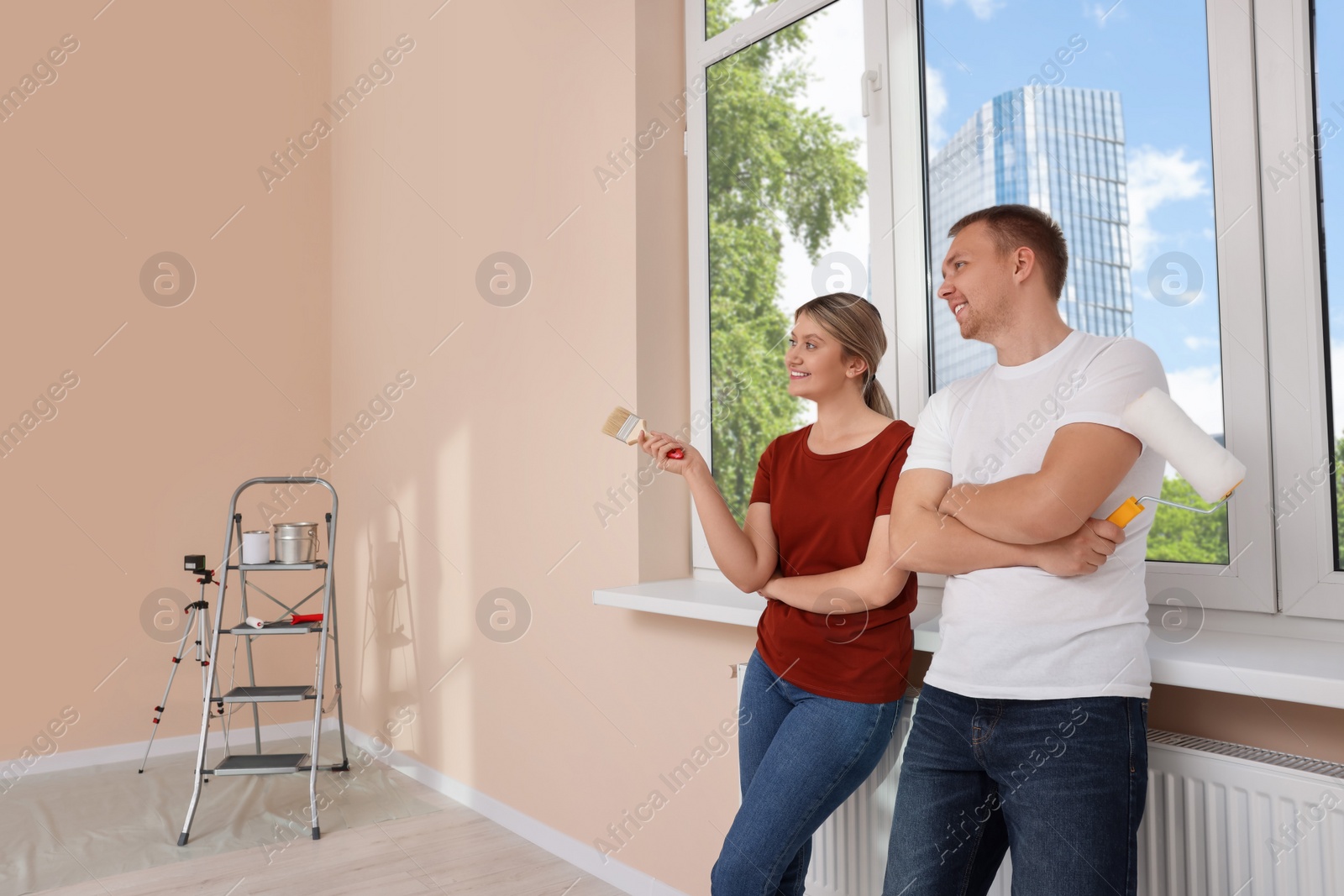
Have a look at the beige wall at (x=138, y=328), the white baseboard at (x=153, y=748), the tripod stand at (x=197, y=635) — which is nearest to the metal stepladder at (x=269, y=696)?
the tripod stand at (x=197, y=635)

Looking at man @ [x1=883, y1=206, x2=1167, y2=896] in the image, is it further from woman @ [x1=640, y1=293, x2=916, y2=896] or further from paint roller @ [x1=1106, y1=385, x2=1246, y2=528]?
woman @ [x1=640, y1=293, x2=916, y2=896]

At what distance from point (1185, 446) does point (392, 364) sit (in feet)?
10.7

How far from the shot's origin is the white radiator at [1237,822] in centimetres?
122

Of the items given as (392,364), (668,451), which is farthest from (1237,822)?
(392,364)

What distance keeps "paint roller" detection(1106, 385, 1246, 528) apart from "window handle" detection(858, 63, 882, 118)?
1207 mm

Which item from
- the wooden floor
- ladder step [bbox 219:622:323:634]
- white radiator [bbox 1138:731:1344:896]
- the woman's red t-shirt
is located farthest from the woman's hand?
ladder step [bbox 219:622:323:634]

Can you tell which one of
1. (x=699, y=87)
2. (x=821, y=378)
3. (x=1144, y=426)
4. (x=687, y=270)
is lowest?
(x=1144, y=426)

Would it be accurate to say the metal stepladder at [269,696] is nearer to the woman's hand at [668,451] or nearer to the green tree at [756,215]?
the green tree at [756,215]

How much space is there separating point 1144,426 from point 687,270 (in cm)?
167

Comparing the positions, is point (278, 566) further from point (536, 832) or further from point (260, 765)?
point (536, 832)

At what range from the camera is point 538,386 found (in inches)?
117

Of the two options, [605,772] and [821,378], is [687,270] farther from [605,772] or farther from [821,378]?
[605,772]

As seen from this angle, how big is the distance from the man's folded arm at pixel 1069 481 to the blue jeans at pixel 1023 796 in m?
0.23

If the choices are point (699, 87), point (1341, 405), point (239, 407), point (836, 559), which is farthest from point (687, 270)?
point (239, 407)
